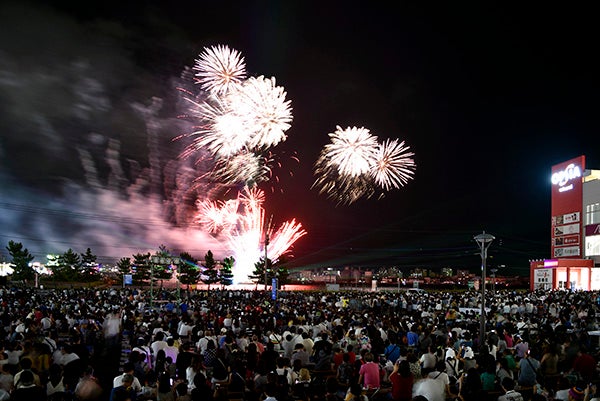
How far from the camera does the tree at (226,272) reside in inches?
3078

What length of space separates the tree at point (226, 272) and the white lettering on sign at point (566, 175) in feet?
164

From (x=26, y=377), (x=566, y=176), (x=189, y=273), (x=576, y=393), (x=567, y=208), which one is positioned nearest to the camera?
(x=26, y=377)

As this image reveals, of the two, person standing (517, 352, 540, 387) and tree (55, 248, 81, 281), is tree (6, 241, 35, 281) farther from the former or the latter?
person standing (517, 352, 540, 387)

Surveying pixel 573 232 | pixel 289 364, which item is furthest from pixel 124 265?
pixel 289 364

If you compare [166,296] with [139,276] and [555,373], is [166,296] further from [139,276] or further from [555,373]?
[139,276]

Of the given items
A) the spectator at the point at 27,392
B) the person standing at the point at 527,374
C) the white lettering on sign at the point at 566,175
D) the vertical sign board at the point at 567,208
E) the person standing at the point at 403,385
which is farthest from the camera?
the white lettering on sign at the point at 566,175

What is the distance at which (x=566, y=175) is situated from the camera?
7062 centimetres

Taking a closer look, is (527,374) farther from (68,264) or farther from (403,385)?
(68,264)

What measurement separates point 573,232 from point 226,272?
50146mm

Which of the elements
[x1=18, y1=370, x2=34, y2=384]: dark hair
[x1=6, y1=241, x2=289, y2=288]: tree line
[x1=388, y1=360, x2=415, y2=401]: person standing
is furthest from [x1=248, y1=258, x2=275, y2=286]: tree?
[x1=18, y1=370, x2=34, y2=384]: dark hair

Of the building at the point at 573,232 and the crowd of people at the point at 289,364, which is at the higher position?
the building at the point at 573,232

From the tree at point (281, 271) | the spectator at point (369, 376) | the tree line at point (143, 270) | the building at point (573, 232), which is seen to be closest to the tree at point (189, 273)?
the tree line at point (143, 270)

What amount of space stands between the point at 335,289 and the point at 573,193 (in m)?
38.6

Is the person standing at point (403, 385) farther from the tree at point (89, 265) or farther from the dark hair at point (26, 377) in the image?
the tree at point (89, 265)
